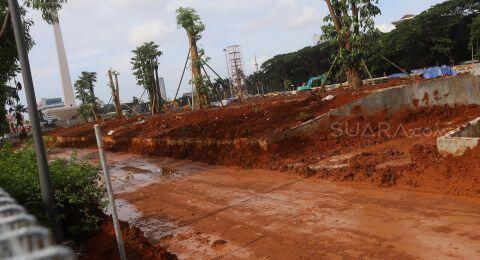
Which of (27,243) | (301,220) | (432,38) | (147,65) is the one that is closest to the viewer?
(27,243)

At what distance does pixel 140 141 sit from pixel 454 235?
15.2 metres

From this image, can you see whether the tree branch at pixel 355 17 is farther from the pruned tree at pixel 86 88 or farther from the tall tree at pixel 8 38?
the pruned tree at pixel 86 88

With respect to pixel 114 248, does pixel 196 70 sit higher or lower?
higher

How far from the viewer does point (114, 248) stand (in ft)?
17.5

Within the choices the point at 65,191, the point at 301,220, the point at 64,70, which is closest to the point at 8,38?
the point at 65,191

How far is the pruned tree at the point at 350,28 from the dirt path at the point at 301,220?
32.2 feet

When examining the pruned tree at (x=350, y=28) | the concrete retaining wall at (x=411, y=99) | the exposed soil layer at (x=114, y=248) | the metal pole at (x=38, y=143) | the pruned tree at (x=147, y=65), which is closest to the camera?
the metal pole at (x=38, y=143)

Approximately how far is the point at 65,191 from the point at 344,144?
24.9 ft

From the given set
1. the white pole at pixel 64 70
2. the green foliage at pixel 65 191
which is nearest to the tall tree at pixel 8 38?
the green foliage at pixel 65 191

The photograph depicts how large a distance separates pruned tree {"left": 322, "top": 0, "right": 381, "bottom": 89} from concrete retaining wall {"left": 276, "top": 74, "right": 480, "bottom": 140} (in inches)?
200

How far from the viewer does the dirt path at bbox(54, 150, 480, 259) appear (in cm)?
511

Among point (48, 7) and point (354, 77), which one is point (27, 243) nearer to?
point (48, 7)

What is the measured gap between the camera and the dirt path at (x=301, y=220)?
5.11 meters

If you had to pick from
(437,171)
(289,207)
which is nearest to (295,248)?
(289,207)
